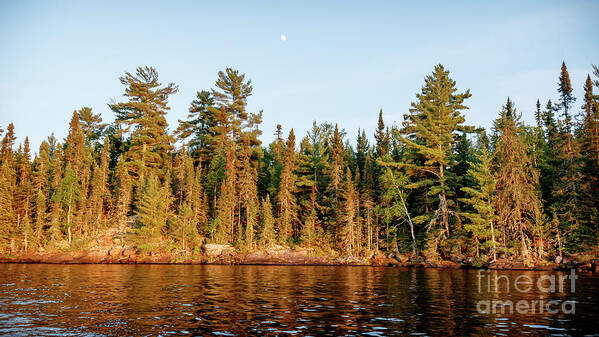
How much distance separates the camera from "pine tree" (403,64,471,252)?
5300 centimetres

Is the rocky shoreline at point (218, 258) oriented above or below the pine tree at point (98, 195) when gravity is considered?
below

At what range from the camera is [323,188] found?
70.9 metres

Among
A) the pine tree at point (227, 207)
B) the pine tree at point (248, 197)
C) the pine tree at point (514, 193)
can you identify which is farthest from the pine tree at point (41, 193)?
the pine tree at point (514, 193)

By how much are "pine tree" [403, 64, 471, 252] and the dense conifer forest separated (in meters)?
0.27

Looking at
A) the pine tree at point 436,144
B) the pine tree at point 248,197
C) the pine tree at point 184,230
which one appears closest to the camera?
the pine tree at point 436,144

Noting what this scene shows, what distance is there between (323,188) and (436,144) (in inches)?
892

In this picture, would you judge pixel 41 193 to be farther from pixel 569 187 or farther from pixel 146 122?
pixel 569 187

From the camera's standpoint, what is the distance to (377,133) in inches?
2886

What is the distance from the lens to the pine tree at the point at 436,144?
53000 mm

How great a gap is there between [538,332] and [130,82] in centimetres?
7603

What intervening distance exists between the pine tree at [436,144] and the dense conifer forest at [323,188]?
0.27 meters

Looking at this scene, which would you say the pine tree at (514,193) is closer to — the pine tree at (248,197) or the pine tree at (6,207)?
the pine tree at (248,197)

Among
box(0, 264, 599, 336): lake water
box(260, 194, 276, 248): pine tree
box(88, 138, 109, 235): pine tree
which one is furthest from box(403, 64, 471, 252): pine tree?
box(88, 138, 109, 235): pine tree

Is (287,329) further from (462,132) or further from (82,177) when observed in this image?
(82,177)
